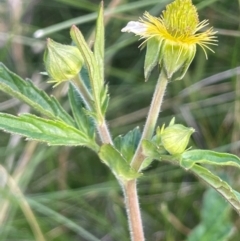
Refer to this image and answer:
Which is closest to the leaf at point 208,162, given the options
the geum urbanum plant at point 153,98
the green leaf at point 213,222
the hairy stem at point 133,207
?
the geum urbanum plant at point 153,98

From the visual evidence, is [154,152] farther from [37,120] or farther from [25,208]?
[25,208]

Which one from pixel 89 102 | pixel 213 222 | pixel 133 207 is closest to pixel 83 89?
pixel 89 102

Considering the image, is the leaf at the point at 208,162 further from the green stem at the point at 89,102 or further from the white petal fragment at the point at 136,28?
the white petal fragment at the point at 136,28

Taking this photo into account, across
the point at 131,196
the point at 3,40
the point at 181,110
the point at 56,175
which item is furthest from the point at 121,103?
the point at 131,196

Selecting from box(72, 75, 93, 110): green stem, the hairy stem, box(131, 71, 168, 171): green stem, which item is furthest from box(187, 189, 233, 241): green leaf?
box(72, 75, 93, 110): green stem

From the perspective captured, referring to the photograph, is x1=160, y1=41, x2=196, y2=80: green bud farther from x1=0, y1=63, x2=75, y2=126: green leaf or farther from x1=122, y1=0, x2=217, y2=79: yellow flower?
x1=0, y1=63, x2=75, y2=126: green leaf

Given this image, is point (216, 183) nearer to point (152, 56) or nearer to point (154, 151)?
point (154, 151)
